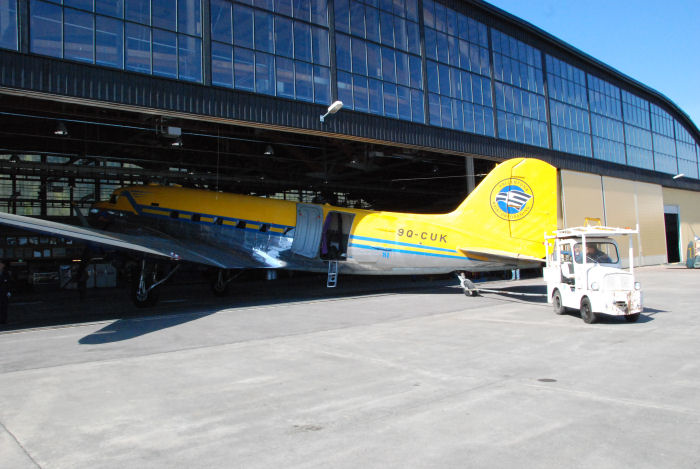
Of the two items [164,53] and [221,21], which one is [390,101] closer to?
[221,21]

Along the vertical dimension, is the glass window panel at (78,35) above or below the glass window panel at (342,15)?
below

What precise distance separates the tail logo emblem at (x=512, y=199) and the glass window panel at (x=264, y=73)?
10024 mm

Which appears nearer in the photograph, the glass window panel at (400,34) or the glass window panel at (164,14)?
the glass window panel at (164,14)

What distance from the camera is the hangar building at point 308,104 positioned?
15665mm

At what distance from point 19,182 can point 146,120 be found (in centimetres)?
2223

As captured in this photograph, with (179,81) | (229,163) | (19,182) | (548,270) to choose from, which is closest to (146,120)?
(179,81)

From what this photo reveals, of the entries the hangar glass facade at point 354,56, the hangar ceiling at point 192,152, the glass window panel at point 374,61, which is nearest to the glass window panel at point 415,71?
the hangar glass facade at point 354,56

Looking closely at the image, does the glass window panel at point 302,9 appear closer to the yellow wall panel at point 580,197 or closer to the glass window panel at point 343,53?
the glass window panel at point 343,53

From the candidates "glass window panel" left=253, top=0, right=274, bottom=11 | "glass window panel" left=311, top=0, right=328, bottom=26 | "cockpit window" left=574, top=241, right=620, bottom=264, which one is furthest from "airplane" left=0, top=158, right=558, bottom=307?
"glass window panel" left=311, top=0, right=328, bottom=26

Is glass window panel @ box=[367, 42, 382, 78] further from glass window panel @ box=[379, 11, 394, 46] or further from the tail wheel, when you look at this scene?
the tail wheel

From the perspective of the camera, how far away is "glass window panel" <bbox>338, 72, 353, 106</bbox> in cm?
2152

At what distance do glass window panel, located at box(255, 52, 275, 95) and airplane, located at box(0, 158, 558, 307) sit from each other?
453 centimetres

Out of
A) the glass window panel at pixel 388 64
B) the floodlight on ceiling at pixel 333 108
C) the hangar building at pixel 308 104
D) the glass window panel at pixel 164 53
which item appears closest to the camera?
the hangar building at pixel 308 104

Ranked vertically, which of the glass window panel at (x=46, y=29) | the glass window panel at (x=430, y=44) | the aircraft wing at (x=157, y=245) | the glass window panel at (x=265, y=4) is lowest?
the aircraft wing at (x=157, y=245)
